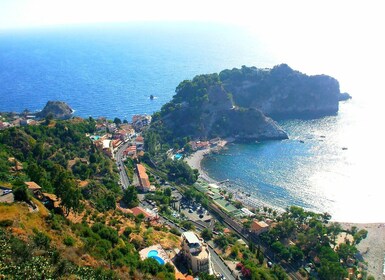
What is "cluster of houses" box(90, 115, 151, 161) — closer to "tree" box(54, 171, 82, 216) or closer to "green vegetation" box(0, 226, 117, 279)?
"tree" box(54, 171, 82, 216)

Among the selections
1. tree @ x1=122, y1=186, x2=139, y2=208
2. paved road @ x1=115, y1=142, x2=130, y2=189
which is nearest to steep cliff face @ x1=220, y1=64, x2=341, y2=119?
paved road @ x1=115, y1=142, x2=130, y2=189

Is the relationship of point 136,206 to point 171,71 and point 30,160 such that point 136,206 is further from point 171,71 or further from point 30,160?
point 171,71

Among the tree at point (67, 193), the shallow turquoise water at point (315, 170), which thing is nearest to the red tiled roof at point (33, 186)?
the tree at point (67, 193)

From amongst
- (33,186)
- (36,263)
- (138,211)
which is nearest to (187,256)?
(138,211)

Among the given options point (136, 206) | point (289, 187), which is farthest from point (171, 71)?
point (136, 206)

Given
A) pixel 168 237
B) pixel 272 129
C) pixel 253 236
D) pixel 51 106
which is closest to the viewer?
pixel 168 237
